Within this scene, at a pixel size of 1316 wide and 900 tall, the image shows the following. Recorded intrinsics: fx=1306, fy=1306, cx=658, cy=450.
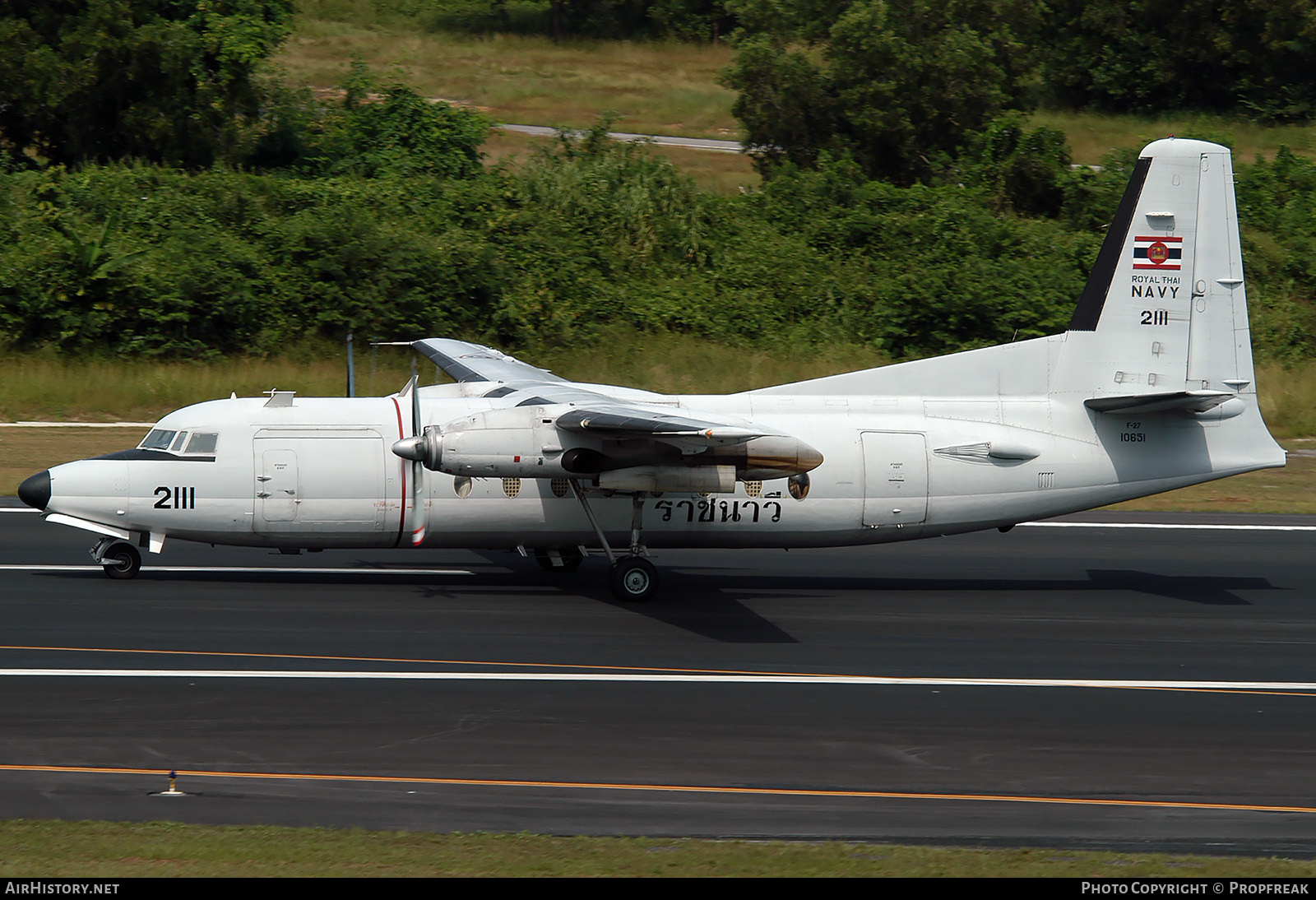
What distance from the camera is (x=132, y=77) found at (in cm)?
3675

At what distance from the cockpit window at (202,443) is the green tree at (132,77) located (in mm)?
24674

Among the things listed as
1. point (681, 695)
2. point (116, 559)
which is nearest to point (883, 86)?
point (116, 559)

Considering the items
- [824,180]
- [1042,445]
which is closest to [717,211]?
[824,180]

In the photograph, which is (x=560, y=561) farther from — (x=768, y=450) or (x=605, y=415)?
(x=768, y=450)

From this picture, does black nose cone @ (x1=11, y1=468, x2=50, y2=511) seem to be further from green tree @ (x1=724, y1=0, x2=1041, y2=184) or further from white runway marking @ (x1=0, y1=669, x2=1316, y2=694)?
green tree @ (x1=724, y1=0, x2=1041, y2=184)

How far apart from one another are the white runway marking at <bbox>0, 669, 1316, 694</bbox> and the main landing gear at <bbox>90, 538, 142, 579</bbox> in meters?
3.58

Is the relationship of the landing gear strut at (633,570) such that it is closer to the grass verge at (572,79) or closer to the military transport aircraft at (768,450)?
the military transport aircraft at (768,450)

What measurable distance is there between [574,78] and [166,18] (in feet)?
88.7

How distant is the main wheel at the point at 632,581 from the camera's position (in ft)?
50.6

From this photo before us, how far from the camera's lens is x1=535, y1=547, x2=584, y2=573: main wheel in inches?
667

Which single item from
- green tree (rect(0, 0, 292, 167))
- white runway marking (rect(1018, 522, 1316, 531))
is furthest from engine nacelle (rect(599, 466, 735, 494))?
green tree (rect(0, 0, 292, 167))

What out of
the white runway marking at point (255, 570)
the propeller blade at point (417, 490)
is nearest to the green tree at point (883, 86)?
the white runway marking at point (255, 570)

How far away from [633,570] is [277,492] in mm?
4236

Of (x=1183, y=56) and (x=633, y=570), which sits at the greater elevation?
(x=1183, y=56)
